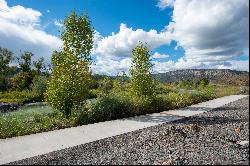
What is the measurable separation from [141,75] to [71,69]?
501 centimetres

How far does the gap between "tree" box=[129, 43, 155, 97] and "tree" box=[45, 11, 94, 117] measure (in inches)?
155

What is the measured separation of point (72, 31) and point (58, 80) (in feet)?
7.86

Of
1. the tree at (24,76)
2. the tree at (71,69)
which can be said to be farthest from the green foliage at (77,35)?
the tree at (24,76)

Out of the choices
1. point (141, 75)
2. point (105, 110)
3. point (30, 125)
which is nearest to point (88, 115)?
point (105, 110)

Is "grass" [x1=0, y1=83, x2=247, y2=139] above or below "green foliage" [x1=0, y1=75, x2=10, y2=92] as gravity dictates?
below

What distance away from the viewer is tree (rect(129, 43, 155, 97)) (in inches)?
715

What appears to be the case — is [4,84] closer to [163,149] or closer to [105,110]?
[105,110]

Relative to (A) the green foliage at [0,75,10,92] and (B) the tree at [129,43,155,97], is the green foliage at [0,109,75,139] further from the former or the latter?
(A) the green foliage at [0,75,10,92]

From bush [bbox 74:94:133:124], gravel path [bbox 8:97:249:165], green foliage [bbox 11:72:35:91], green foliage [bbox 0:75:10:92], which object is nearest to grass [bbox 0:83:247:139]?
bush [bbox 74:94:133:124]

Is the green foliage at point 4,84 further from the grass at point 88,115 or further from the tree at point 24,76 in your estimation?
the grass at point 88,115

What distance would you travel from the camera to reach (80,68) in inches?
577

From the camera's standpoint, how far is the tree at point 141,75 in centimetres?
1817

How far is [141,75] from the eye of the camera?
1830 cm

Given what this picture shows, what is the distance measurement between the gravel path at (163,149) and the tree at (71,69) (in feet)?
14.1
